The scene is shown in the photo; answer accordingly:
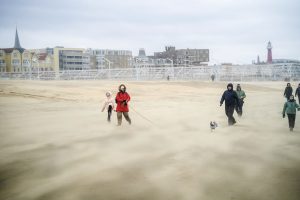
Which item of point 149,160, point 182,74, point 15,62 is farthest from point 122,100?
point 15,62

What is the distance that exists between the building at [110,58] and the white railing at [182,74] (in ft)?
292

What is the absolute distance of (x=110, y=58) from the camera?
15525 cm

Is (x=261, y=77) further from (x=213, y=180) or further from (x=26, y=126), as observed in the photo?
(x=213, y=180)

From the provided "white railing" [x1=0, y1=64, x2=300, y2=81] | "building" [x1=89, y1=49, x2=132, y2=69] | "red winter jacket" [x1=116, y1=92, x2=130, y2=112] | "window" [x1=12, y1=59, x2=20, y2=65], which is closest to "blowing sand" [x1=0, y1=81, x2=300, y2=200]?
"red winter jacket" [x1=116, y1=92, x2=130, y2=112]

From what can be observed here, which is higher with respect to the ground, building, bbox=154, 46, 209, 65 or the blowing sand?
building, bbox=154, 46, 209, 65

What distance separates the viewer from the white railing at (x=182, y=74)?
5534 cm

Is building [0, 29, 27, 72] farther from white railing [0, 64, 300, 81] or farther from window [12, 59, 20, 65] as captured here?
white railing [0, 64, 300, 81]

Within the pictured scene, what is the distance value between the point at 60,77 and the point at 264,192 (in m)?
53.7

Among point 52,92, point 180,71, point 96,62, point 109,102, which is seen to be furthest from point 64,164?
point 96,62

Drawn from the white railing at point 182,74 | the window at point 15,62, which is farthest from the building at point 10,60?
the white railing at point 182,74

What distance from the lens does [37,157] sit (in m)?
8.28

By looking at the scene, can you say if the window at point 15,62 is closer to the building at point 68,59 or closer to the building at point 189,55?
the building at point 68,59

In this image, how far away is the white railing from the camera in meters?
55.3

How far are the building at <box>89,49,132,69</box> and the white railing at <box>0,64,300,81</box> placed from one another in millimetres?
89119
